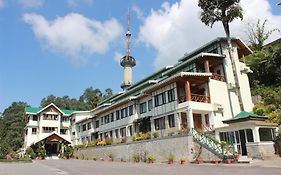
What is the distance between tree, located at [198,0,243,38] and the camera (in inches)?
1206

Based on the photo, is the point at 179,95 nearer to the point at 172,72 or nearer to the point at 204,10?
the point at 172,72

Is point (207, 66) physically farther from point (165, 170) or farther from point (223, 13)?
point (165, 170)

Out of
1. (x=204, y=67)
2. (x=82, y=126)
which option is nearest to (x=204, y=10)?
(x=204, y=67)

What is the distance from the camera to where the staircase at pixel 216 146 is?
21053 millimetres

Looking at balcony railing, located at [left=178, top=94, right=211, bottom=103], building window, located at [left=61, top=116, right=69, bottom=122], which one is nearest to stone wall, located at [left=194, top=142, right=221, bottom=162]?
balcony railing, located at [left=178, top=94, right=211, bottom=103]

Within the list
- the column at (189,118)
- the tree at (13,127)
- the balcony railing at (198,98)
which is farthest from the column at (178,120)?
the tree at (13,127)

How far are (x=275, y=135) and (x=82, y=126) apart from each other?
40.5 m

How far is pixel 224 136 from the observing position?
2503 centimetres

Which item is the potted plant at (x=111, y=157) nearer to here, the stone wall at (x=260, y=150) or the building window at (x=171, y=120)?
the building window at (x=171, y=120)

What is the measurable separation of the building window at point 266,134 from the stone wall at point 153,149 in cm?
568

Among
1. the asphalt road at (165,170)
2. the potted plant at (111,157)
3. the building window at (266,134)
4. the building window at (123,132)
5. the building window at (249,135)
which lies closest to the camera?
A: the asphalt road at (165,170)

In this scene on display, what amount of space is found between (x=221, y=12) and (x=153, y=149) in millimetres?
16913

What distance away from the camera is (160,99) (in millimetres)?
31875

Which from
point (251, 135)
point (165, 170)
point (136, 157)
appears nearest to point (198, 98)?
point (251, 135)
